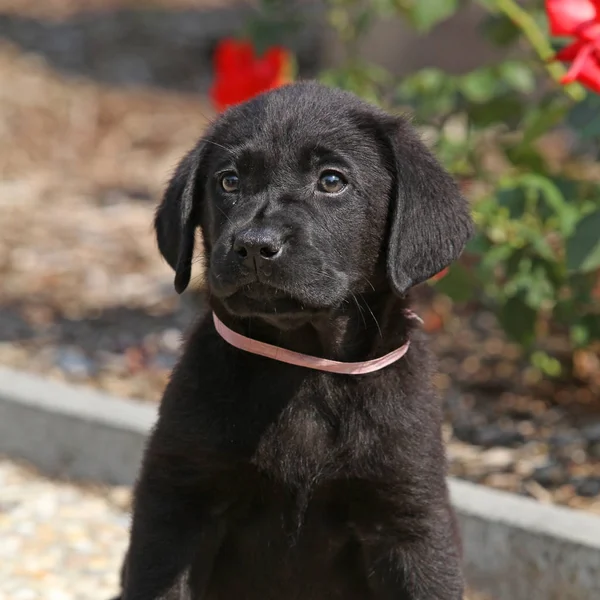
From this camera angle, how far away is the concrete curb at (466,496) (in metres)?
3.40

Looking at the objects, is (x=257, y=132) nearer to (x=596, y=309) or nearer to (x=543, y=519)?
(x=543, y=519)

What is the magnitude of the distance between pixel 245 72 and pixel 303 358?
8.51 feet

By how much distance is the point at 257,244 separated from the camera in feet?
8.02

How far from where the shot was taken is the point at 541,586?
3.46 m

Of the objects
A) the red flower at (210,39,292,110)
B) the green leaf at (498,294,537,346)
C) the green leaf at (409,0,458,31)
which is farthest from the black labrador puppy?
the red flower at (210,39,292,110)

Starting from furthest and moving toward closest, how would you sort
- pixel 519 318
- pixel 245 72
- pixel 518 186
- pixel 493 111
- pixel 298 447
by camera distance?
pixel 245 72, pixel 493 111, pixel 519 318, pixel 518 186, pixel 298 447

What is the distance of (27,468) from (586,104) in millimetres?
2359

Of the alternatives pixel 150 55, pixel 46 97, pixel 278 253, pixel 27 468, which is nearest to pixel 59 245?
pixel 27 468

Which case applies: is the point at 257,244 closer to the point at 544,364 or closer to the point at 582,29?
the point at 582,29

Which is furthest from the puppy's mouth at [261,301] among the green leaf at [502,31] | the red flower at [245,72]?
the red flower at [245,72]

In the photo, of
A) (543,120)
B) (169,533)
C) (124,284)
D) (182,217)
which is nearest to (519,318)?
(543,120)

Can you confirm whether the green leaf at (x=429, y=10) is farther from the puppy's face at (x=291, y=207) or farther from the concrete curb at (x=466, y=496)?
the concrete curb at (x=466, y=496)

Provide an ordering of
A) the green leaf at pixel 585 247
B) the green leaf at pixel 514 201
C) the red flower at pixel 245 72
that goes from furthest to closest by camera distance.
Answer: the red flower at pixel 245 72 < the green leaf at pixel 514 201 < the green leaf at pixel 585 247

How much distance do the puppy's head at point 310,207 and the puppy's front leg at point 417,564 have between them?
55cm
